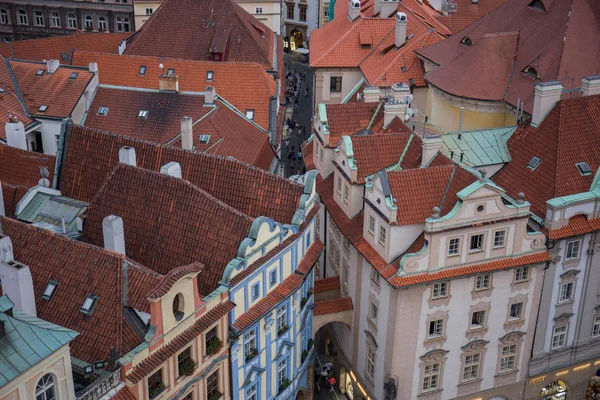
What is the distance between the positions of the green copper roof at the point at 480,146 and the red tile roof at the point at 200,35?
93.9ft

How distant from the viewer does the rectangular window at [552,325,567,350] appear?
56031mm

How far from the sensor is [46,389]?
30781 mm

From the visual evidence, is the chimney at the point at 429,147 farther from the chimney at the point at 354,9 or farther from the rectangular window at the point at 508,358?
the chimney at the point at 354,9

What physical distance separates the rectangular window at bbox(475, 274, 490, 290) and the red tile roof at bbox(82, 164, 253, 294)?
1539 cm

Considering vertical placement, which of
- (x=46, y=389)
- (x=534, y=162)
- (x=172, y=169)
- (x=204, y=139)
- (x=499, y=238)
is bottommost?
(x=499, y=238)

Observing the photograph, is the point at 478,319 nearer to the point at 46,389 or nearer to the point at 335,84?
the point at 46,389

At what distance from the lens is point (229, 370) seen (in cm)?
4428

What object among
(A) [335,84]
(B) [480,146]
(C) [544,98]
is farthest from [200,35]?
(C) [544,98]

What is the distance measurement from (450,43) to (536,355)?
29.9 m

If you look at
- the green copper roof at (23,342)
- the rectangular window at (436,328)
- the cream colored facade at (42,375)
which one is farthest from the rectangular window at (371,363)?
the green copper roof at (23,342)

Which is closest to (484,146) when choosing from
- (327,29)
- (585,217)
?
(585,217)

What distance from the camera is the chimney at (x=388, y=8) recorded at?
86.1m

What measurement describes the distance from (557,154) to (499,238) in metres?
8.17

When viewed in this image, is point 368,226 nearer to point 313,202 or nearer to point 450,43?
point 313,202
